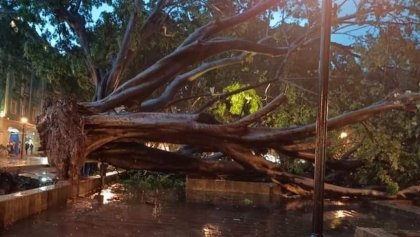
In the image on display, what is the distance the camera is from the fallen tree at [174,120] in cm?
1359

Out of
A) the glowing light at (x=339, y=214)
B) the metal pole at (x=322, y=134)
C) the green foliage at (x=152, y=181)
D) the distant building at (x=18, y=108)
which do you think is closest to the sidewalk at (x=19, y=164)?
the green foliage at (x=152, y=181)

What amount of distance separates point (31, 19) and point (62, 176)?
7.24m

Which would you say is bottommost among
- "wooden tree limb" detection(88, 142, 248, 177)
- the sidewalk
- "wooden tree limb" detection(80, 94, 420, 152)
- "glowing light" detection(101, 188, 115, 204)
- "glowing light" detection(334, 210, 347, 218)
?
"glowing light" detection(334, 210, 347, 218)

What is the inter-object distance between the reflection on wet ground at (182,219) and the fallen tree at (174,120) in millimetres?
1371

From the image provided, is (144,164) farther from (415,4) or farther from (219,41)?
(415,4)

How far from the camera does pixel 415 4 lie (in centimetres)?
1364

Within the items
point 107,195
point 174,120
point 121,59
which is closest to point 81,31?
point 121,59

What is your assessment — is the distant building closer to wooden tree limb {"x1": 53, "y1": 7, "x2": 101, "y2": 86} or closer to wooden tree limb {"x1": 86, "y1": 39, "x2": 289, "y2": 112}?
wooden tree limb {"x1": 53, "y1": 7, "x2": 101, "y2": 86}

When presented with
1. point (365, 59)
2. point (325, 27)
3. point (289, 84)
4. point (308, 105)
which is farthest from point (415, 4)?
point (325, 27)

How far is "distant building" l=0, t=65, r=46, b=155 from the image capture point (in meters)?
44.8

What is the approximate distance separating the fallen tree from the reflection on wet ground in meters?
1.37

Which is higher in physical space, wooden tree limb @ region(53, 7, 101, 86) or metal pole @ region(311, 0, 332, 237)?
wooden tree limb @ region(53, 7, 101, 86)

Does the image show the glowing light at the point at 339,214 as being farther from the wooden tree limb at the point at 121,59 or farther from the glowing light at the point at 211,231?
the wooden tree limb at the point at 121,59

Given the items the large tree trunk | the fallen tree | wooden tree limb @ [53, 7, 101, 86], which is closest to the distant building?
wooden tree limb @ [53, 7, 101, 86]
